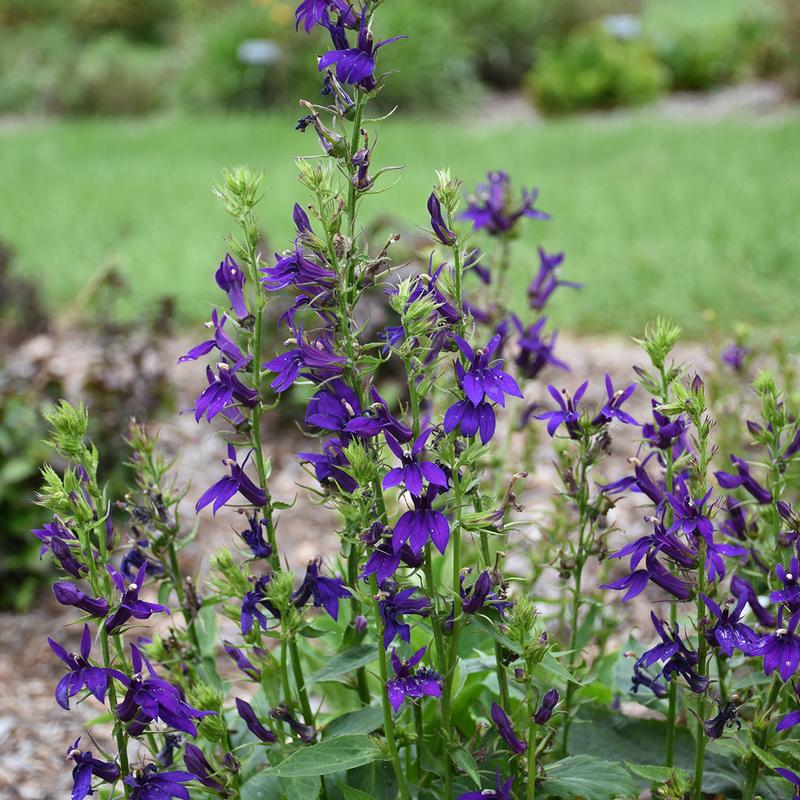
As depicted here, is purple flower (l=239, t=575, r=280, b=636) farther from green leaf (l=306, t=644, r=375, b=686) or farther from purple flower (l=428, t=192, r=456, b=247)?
purple flower (l=428, t=192, r=456, b=247)

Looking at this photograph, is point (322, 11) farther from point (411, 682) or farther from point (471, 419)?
point (411, 682)

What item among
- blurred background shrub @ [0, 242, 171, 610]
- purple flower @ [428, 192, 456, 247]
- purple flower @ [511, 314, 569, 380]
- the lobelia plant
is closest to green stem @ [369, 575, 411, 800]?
the lobelia plant

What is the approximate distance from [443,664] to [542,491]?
269 cm

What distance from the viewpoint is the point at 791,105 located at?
11.6m

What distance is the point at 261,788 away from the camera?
184cm

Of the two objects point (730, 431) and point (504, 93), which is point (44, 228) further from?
point (504, 93)

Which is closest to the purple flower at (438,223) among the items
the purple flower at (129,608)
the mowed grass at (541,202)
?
the purple flower at (129,608)

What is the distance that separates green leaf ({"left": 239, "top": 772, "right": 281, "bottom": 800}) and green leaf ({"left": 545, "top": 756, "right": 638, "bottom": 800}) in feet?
1.56

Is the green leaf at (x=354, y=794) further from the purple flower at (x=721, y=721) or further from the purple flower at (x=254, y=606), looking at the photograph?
the purple flower at (x=721, y=721)

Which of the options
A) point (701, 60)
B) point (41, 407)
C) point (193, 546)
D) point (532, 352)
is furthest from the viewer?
point (701, 60)

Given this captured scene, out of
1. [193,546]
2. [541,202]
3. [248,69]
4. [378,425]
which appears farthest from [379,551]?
[248,69]

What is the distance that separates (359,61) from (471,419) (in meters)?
0.57

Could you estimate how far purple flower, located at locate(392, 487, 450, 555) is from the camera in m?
1.52

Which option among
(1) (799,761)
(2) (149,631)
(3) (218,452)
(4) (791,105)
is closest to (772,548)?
(1) (799,761)
